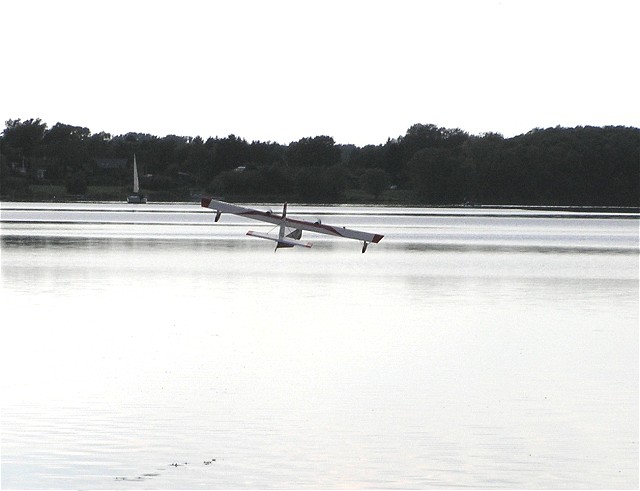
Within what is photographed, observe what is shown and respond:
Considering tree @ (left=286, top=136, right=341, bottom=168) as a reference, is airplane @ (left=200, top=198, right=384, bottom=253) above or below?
below

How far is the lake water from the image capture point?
10.8 m

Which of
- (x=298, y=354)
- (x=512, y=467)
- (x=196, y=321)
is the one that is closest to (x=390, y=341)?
(x=298, y=354)

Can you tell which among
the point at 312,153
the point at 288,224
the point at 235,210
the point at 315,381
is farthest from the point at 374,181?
the point at 315,381

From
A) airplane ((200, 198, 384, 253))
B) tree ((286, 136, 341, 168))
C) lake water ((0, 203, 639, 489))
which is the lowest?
lake water ((0, 203, 639, 489))

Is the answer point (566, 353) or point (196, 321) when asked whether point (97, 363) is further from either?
point (566, 353)

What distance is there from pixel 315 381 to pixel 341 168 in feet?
412

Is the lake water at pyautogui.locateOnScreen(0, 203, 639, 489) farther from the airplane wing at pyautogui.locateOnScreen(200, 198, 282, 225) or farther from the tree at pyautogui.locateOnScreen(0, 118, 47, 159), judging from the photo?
the tree at pyautogui.locateOnScreen(0, 118, 47, 159)

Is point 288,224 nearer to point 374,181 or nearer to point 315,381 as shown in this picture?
point 315,381

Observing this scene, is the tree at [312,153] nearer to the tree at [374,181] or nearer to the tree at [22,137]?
the tree at [374,181]

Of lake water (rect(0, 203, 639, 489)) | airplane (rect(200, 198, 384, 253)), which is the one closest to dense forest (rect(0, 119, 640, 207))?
airplane (rect(200, 198, 384, 253))

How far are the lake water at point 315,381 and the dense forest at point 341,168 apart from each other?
9819 cm

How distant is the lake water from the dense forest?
322 ft

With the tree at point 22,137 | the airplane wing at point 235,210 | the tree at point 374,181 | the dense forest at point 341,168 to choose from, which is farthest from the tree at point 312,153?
the airplane wing at point 235,210

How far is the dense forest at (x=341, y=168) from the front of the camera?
129 metres
